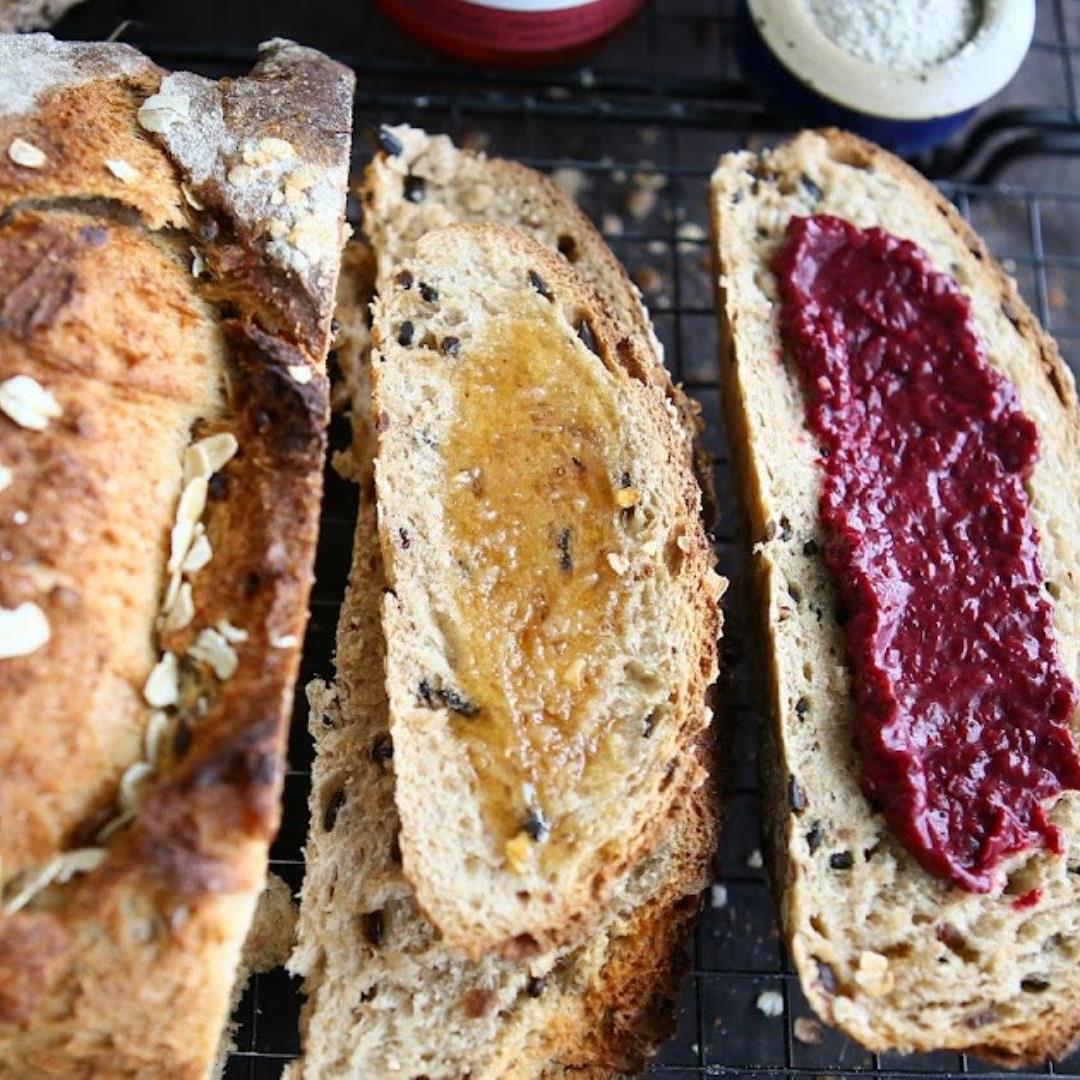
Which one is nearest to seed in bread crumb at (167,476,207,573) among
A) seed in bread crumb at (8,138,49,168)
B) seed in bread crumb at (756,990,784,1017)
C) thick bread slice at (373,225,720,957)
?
thick bread slice at (373,225,720,957)

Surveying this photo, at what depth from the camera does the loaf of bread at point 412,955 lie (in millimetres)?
2693

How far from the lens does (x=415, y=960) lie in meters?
2.71

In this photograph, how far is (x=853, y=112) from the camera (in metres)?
3.50

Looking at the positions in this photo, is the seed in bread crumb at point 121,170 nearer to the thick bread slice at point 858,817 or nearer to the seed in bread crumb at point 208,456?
the seed in bread crumb at point 208,456

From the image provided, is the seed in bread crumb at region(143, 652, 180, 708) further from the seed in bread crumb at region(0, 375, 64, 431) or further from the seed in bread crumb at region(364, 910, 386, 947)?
the seed in bread crumb at region(364, 910, 386, 947)

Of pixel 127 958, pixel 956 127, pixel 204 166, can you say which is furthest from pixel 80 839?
pixel 956 127

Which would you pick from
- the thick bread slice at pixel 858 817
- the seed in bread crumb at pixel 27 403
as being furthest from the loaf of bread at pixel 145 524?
the thick bread slice at pixel 858 817

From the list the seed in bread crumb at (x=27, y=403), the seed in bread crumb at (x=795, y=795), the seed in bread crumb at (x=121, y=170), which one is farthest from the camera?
the seed in bread crumb at (x=795, y=795)

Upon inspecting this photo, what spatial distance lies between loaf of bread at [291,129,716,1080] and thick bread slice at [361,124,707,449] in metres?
0.61

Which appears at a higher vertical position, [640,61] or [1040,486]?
[640,61]

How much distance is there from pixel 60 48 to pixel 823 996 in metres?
2.36

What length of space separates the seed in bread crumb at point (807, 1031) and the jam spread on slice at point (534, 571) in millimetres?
1047

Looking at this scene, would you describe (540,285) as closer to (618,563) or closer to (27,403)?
(618,563)

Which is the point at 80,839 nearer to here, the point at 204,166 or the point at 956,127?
the point at 204,166
